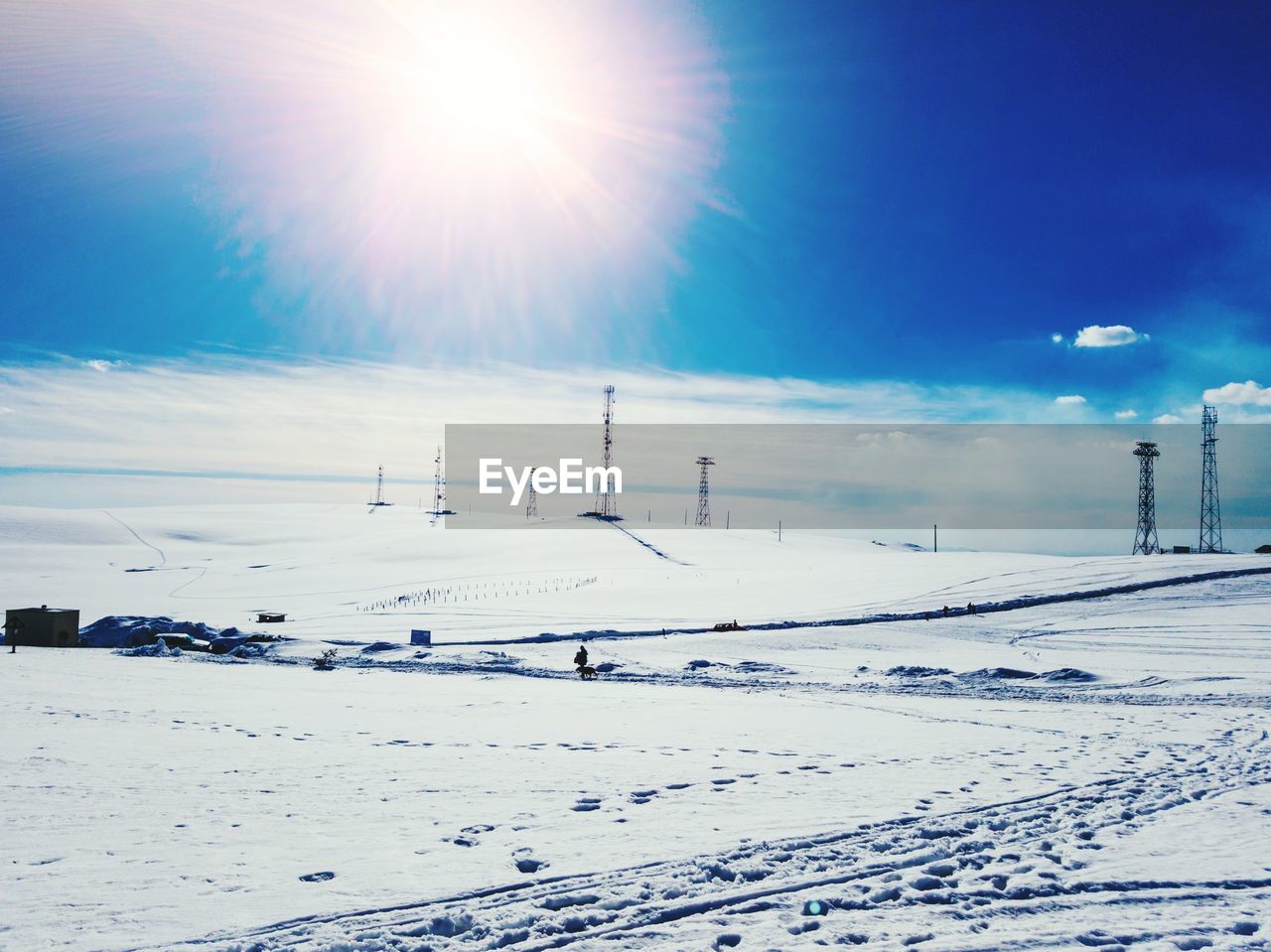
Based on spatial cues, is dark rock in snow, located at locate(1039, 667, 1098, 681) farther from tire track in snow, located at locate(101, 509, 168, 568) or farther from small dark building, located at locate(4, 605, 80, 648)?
tire track in snow, located at locate(101, 509, 168, 568)

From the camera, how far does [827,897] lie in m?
5.98

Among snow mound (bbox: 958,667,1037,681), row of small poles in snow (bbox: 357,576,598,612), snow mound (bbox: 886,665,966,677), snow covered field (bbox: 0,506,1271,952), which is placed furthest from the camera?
row of small poles in snow (bbox: 357,576,598,612)

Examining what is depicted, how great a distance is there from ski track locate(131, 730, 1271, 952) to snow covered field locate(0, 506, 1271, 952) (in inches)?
1.0

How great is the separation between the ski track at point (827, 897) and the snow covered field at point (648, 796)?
0.08 feet

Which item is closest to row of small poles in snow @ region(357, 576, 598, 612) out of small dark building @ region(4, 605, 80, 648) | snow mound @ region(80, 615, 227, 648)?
snow mound @ region(80, 615, 227, 648)

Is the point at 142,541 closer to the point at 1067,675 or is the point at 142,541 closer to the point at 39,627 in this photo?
the point at 39,627

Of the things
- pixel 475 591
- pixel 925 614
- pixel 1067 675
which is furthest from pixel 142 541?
pixel 1067 675

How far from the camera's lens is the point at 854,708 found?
49.8 feet

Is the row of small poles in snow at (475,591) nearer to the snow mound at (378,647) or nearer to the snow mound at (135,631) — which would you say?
the snow mound at (135,631)

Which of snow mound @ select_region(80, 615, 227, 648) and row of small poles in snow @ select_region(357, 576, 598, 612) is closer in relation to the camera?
snow mound @ select_region(80, 615, 227, 648)

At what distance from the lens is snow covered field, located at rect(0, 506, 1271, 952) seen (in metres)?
5.60

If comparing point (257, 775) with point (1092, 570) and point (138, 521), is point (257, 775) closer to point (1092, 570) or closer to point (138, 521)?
point (1092, 570)

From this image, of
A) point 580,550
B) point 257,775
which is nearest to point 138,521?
point 580,550

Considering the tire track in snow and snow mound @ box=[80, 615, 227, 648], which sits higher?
the tire track in snow
